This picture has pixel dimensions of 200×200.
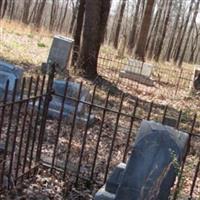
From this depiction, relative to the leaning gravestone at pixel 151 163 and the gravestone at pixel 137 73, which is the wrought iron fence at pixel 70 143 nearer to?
the leaning gravestone at pixel 151 163

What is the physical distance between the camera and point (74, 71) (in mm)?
13945

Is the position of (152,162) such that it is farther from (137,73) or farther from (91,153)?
(137,73)

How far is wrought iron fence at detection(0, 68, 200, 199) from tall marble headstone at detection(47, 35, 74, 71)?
15.9 feet

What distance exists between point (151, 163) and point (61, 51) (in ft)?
33.0

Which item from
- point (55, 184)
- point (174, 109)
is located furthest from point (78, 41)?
point (55, 184)

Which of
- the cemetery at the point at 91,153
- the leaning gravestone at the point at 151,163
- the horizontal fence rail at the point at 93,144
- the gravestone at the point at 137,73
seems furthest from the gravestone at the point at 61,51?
the leaning gravestone at the point at 151,163

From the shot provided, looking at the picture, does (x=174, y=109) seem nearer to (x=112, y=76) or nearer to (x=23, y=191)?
(x=112, y=76)

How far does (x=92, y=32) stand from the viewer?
13750mm

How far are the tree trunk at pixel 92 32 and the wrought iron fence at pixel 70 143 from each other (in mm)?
4606

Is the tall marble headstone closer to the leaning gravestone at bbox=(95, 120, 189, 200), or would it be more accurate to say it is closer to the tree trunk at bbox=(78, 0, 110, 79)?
the tree trunk at bbox=(78, 0, 110, 79)

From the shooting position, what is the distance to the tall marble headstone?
14148mm

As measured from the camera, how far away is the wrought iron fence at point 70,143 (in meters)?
4.98

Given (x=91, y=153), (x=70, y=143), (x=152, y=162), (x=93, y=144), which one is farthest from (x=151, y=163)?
(x=93, y=144)

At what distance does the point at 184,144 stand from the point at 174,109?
7.61 meters
